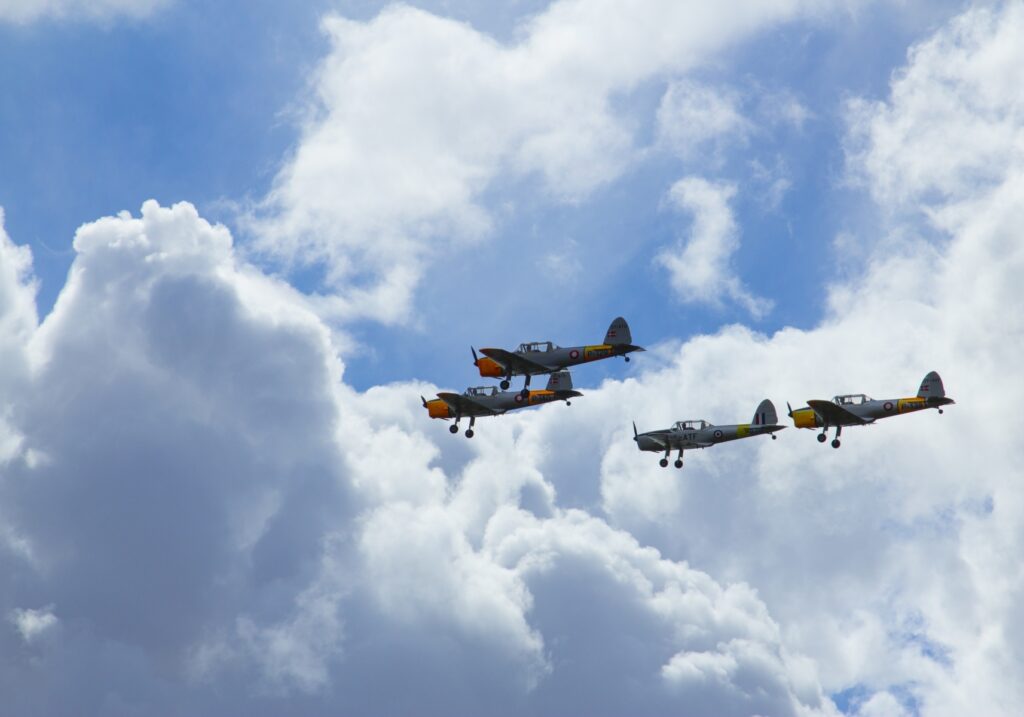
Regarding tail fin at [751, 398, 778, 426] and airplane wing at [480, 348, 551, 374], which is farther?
tail fin at [751, 398, 778, 426]

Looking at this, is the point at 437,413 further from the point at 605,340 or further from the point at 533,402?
the point at 605,340


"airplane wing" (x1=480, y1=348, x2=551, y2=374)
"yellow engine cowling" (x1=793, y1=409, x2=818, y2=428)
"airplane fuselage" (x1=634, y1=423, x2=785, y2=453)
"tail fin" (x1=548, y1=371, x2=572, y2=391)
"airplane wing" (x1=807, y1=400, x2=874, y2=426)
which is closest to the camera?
"airplane wing" (x1=480, y1=348, x2=551, y2=374)

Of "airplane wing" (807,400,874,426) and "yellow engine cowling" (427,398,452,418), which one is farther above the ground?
"yellow engine cowling" (427,398,452,418)

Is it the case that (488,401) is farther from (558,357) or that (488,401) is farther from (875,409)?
(875,409)

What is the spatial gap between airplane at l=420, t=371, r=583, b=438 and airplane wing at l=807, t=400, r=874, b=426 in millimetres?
20843

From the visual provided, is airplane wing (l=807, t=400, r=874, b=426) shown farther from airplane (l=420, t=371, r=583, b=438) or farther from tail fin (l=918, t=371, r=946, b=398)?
airplane (l=420, t=371, r=583, b=438)

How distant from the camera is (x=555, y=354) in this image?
355 feet

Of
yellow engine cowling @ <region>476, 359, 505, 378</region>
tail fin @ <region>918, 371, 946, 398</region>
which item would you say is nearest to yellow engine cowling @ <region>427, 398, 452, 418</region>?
yellow engine cowling @ <region>476, 359, 505, 378</region>

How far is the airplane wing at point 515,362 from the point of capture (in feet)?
351

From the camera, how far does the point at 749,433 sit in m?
120

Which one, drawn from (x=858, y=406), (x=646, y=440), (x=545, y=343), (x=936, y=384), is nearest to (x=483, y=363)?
(x=545, y=343)

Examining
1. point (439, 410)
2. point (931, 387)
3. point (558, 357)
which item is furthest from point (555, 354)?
point (931, 387)

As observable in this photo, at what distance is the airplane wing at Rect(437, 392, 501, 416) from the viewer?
385 feet

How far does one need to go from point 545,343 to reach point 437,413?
16.3 m
